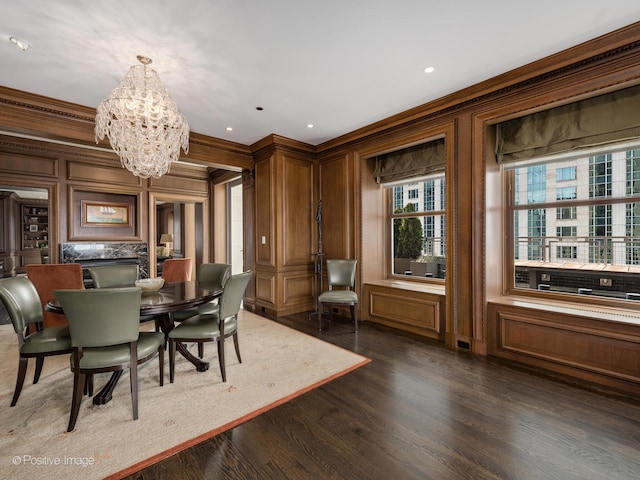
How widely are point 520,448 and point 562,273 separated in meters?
2.11

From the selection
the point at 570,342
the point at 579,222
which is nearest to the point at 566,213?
the point at 579,222

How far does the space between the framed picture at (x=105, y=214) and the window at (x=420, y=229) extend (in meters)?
5.03

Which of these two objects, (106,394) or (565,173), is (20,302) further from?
(565,173)

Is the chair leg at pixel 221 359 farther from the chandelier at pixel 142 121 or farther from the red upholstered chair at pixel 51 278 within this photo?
the red upholstered chair at pixel 51 278

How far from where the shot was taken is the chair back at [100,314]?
189 centimetres

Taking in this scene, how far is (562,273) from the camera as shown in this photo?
10.2 feet

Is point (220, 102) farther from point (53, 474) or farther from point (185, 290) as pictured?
point (53, 474)

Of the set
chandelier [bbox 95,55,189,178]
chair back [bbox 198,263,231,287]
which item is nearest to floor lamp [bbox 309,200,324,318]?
chair back [bbox 198,263,231,287]

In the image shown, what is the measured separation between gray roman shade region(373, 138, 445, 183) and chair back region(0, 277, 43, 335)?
4.20 m

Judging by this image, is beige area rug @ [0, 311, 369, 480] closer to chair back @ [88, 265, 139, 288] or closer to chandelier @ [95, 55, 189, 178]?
chair back @ [88, 265, 139, 288]

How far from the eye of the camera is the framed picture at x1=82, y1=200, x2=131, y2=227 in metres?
5.37

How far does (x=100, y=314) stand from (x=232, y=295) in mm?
1031

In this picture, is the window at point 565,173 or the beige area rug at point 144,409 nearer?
the beige area rug at point 144,409

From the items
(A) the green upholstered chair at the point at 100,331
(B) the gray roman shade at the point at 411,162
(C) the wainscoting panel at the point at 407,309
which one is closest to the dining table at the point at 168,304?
(A) the green upholstered chair at the point at 100,331
